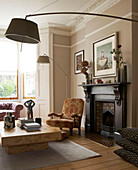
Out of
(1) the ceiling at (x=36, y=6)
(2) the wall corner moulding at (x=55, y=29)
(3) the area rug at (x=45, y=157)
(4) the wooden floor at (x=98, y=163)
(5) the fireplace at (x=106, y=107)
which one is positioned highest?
(1) the ceiling at (x=36, y=6)

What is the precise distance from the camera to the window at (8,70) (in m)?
6.50

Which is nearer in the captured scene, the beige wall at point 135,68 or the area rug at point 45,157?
the area rug at point 45,157

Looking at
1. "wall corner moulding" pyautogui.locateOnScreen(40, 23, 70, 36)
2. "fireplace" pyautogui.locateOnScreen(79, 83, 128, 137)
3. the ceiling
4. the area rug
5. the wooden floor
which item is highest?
the ceiling

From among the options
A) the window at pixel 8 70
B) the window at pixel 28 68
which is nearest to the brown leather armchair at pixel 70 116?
the window at pixel 28 68

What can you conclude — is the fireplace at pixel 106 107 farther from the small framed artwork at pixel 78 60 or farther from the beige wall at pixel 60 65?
the beige wall at pixel 60 65

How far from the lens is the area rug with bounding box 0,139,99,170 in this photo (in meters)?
2.60

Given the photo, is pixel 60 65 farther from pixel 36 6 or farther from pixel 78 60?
pixel 36 6

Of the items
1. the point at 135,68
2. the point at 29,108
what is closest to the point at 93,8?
the point at 135,68

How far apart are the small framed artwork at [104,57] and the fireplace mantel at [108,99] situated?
34cm

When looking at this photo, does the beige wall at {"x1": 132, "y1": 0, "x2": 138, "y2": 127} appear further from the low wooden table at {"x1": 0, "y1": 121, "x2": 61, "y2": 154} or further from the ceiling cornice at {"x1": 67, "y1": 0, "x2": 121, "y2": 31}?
the low wooden table at {"x1": 0, "y1": 121, "x2": 61, "y2": 154}

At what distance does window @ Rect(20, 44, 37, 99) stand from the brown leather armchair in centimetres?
192

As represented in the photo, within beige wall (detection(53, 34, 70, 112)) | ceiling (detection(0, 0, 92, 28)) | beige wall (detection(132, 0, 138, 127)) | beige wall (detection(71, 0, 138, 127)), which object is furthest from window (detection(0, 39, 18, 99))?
beige wall (detection(132, 0, 138, 127))

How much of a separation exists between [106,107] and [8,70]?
3762mm

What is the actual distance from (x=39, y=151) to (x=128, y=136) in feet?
5.74
